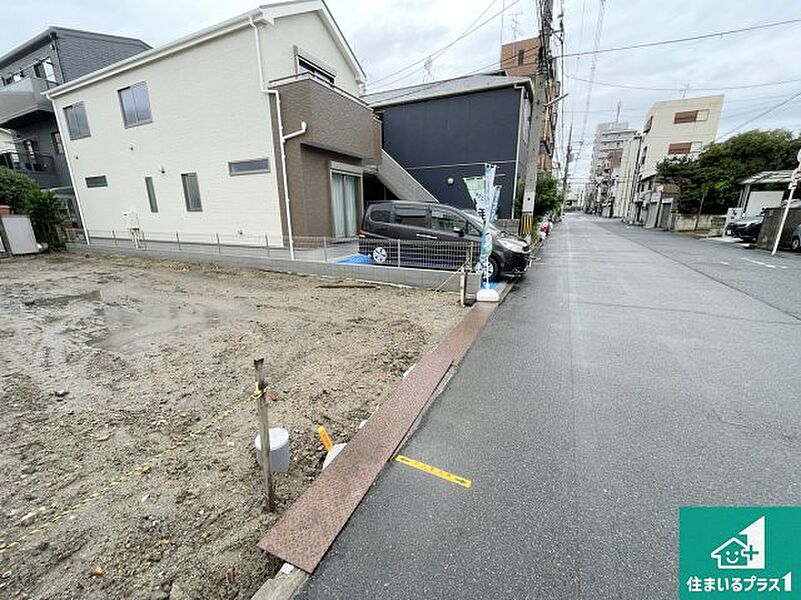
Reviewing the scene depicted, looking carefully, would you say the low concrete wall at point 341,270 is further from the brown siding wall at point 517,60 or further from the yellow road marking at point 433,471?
the brown siding wall at point 517,60

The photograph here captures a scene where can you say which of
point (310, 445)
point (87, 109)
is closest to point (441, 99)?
point (87, 109)

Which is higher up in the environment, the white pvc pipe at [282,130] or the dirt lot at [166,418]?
the white pvc pipe at [282,130]

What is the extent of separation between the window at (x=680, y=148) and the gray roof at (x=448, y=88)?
35916 mm

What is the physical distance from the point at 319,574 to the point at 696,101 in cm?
5443

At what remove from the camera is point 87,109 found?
12336 mm

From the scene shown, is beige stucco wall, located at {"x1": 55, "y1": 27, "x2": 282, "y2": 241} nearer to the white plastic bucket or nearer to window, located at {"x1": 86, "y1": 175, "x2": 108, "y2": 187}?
window, located at {"x1": 86, "y1": 175, "x2": 108, "y2": 187}

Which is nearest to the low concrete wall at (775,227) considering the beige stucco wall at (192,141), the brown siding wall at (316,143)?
the brown siding wall at (316,143)

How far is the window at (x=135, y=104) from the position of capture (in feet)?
36.0

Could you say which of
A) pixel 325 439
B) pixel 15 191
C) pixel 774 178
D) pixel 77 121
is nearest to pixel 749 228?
pixel 774 178

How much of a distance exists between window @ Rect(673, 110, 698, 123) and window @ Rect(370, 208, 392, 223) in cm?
4703

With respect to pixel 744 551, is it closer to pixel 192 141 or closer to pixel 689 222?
Answer: pixel 192 141

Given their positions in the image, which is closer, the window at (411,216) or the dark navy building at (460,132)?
the window at (411,216)

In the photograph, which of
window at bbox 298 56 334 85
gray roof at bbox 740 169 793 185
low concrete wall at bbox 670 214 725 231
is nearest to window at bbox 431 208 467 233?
window at bbox 298 56 334 85

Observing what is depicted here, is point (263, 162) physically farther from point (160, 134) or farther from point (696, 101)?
point (696, 101)
